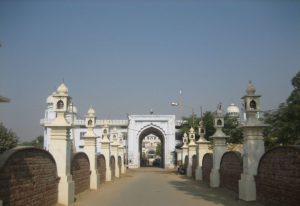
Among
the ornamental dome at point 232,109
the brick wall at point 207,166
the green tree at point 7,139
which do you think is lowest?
the brick wall at point 207,166

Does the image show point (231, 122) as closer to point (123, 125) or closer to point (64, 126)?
point (123, 125)

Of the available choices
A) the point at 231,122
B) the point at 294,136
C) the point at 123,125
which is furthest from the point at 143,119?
the point at 294,136

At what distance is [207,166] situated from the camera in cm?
2112

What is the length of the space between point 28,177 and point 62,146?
3.31 meters

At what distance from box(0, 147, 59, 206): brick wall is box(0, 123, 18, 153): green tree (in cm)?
1667

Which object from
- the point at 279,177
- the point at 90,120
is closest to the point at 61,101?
the point at 90,120

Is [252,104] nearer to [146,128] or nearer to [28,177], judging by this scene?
[28,177]

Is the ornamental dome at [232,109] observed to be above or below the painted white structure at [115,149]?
above

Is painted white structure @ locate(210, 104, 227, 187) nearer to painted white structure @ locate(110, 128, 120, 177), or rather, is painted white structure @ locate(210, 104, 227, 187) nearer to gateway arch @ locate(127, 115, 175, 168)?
painted white structure @ locate(110, 128, 120, 177)

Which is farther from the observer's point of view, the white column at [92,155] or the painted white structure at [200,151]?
the painted white structure at [200,151]

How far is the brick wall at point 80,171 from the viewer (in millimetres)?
14047

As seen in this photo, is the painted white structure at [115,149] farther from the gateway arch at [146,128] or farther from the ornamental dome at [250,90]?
the gateway arch at [146,128]

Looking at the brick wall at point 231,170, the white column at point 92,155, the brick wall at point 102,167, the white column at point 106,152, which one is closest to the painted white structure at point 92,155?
the white column at point 92,155

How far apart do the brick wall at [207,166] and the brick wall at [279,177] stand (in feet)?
26.9
